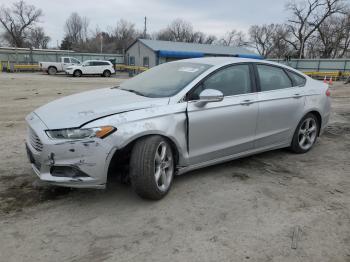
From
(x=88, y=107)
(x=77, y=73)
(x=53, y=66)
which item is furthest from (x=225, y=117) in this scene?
(x=53, y=66)

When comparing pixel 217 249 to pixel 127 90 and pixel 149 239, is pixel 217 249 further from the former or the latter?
pixel 127 90

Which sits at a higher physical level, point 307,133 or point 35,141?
point 35,141

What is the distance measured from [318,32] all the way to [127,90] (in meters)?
59.5

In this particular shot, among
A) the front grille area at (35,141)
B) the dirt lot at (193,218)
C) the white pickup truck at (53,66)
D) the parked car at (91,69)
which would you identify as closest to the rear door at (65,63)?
the white pickup truck at (53,66)

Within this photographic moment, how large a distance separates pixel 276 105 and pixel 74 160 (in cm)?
288

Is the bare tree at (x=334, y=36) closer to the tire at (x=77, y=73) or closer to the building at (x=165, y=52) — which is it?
the building at (x=165, y=52)

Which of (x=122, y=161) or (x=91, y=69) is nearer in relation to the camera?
(x=122, y=161)

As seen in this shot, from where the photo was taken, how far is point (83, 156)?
10.2ft

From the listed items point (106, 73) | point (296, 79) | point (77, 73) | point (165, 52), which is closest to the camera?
point (296, 79)

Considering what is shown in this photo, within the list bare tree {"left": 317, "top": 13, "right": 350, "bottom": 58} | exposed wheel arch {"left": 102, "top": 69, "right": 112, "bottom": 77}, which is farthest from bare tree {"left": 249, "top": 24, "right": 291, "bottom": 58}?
exposed wheel arch {"left": 102, "top": 69, "right": 112, "bottom": 77}

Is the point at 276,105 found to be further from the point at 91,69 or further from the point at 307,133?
the point at 91,69

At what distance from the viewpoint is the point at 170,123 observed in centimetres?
352

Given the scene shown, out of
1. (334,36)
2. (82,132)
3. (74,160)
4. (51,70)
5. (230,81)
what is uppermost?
(334,36)

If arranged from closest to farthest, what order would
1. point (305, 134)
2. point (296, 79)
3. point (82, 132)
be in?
point (82, 132) < point (296, 79) < point (305, 134)
